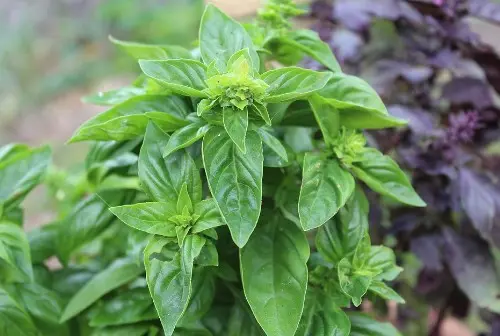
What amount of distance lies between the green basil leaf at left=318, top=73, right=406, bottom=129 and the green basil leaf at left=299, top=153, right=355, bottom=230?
66 mm

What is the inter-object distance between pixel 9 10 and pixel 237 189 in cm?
266

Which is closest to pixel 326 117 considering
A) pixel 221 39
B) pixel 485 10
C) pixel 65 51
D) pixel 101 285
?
pixel 221 39

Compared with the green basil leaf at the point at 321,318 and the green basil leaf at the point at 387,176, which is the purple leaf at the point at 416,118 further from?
the green basil leaf at the point at 321,318

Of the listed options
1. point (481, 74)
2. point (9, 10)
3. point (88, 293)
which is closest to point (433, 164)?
point (481, 74)

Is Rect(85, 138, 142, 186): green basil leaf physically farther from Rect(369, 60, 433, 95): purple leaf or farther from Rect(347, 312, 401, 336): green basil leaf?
Rect(369, 60, 433, 95): purple leaf

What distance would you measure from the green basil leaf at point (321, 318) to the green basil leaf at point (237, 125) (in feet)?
0.72

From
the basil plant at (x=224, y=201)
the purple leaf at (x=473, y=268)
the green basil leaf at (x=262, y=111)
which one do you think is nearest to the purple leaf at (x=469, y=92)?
the purple leaf at (x=473, y=268)

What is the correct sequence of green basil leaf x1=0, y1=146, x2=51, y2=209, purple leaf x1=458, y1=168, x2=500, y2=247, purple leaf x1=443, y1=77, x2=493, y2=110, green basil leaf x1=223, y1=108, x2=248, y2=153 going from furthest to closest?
1. purple leaf x1=443, y1=77, x2=493, y2=110
2. purple leaf x1=458, y1=168, x2=500, y2=247
3. green basil leaf x1=0, y1=146, x2=51, y2=209
4. green basil leaf x1=223, y1=108, x2=248, y2=153

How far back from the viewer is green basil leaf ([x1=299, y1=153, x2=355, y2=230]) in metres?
0.62

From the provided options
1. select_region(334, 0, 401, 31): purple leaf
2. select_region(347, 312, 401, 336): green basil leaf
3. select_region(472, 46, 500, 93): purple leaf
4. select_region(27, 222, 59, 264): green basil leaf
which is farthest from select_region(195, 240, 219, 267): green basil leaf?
select_region(472, 46, 500, 93): purple leaf

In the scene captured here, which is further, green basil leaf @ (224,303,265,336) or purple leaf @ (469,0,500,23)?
purple leaf @ (469,0,500,23)

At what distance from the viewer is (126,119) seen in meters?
0.67

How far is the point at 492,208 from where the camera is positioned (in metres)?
0.97

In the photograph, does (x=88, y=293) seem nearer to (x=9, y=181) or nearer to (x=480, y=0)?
(x=9, y=181)
